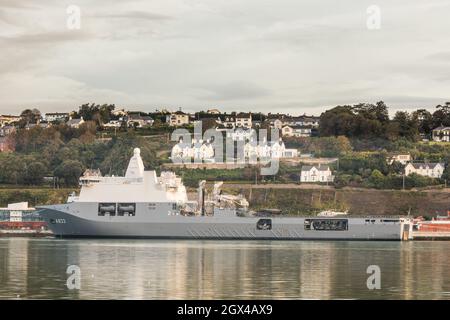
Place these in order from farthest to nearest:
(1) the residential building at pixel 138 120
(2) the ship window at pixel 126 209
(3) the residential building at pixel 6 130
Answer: (1) the residential building at pixel 138 120 < (3) the residential building at pixel 6 130 < (2) the ship window at pixel 126 209

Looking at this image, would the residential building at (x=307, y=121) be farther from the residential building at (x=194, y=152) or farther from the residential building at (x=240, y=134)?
the residential building at (x=194, y=152)

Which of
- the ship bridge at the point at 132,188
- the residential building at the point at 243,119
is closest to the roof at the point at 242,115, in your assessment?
the residential building at the point at 243,119

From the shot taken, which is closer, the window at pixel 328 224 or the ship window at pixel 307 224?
the ship window at pixel 307 224

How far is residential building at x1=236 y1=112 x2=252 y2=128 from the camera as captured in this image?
126 metres

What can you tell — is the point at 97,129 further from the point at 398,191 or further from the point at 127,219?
the point at 127,219

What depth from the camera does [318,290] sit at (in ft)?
106

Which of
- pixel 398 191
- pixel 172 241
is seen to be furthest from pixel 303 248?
pixel 398 191

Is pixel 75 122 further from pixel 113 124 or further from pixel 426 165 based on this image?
pixel 426 165

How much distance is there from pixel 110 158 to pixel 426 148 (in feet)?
110

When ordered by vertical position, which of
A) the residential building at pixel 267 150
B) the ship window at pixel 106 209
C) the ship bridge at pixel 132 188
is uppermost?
the residential building at pixel 267 150

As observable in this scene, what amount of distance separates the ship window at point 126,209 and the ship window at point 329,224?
10808 millimetres

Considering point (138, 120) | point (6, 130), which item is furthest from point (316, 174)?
point (6, 130)

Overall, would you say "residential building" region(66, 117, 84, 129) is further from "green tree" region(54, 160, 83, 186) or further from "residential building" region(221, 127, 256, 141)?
"green tree" region(54, 160, 83, 186)

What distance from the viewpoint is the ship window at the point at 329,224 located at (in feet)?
210
